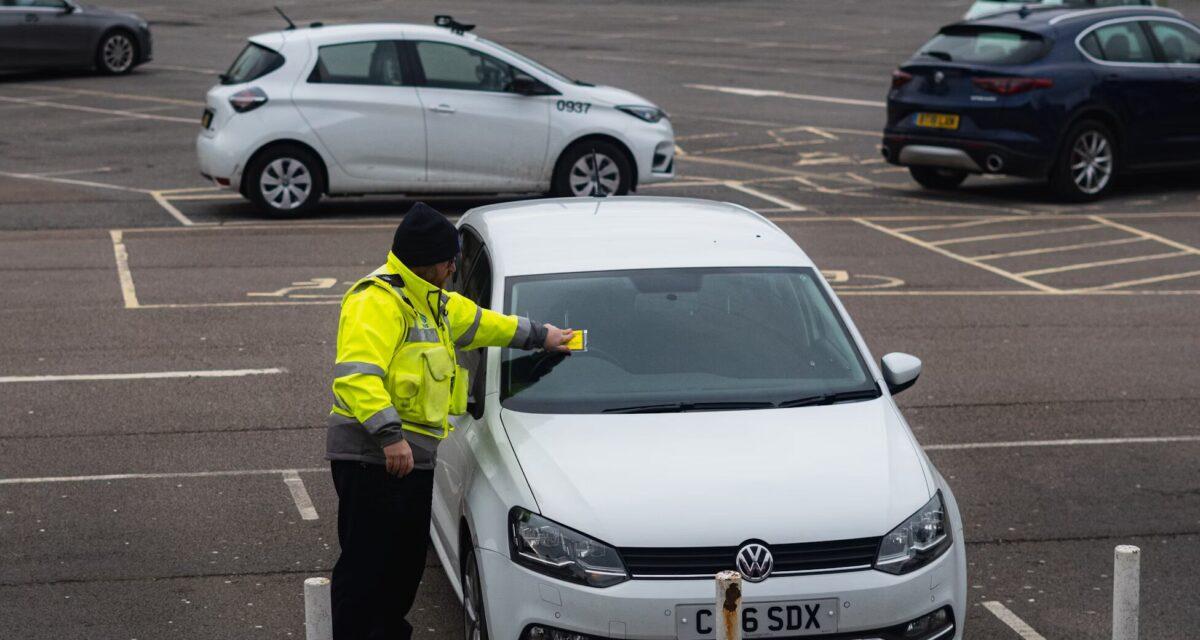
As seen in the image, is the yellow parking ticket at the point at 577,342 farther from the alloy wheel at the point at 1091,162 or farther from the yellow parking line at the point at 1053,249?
the alloy wheel at the point at 1091,162

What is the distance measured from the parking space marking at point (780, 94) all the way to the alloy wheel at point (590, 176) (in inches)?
382

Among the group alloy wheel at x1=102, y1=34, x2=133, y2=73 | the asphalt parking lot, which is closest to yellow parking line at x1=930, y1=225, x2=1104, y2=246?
the asphalt parking lot

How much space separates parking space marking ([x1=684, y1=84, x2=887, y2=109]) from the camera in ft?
86.7

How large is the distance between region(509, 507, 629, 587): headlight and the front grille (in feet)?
0.20

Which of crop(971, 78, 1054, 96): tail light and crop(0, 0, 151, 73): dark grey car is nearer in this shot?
crop(971, 78, 1054, 96): tail light

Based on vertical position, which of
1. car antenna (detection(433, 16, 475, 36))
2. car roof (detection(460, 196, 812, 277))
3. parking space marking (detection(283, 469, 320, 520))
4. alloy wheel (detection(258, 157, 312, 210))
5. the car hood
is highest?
car antenna (detection(433, 16, 475, 36))

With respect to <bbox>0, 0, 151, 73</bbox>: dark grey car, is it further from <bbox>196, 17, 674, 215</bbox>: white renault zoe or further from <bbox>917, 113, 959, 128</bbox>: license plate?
<bbox>917, 113, 959, 128</bbox>: license plate

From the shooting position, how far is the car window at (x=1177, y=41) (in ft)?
61.3

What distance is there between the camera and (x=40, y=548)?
7613 mm

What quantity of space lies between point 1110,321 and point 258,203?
808cm

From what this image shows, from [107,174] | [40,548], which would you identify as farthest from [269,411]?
[107,174]

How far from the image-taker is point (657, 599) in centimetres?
538

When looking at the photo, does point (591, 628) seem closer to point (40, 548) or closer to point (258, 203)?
point (40, 548)

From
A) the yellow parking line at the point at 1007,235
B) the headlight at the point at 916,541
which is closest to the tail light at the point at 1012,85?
the yellow parking line at the point at 1007,235
